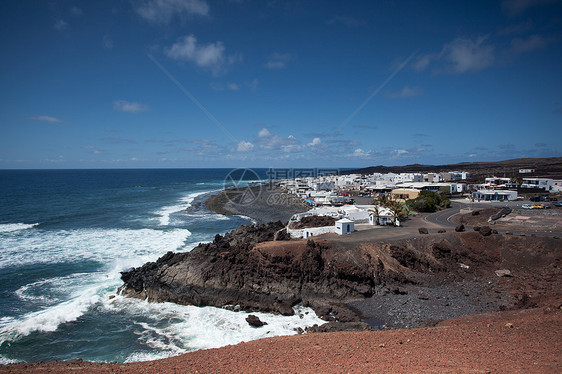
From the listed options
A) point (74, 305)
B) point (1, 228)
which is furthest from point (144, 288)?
point (1, 228)

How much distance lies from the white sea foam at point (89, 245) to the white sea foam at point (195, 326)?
10292 millimetres

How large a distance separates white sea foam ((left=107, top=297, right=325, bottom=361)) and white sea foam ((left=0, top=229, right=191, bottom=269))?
1029 cm

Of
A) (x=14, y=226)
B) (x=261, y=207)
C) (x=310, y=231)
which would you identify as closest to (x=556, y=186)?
(x=310, y=231)

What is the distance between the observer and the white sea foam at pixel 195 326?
17.0 m

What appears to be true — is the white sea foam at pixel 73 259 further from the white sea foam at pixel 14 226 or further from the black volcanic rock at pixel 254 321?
the black volcanic rock at pixel 254 321

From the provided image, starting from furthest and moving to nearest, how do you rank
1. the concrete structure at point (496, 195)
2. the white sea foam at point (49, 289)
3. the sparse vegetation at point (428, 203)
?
the concrete structure at point (496, 195)
the sparse vegetation at point (428, 203)
the white sea foam at point (49, 289)

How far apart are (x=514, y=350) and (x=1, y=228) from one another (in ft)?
196

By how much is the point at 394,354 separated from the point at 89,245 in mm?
36697

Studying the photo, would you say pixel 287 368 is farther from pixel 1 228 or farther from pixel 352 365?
pixel 1 228

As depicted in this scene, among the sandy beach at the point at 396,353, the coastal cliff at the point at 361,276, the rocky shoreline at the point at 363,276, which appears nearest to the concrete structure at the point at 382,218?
the coastal cliff at the point at 361,276

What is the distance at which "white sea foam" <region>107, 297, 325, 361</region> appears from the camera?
17.0 meters

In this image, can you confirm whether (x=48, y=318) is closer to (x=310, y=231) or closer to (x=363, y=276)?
(x=310, y=231)

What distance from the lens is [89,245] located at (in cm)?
3594


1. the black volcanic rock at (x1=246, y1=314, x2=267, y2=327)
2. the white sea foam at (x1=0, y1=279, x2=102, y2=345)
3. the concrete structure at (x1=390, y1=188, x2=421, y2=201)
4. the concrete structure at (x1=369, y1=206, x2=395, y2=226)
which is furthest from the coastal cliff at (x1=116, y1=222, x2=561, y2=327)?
the concrete structure at (x1=390, y1=188, x2=421, y2=201)
